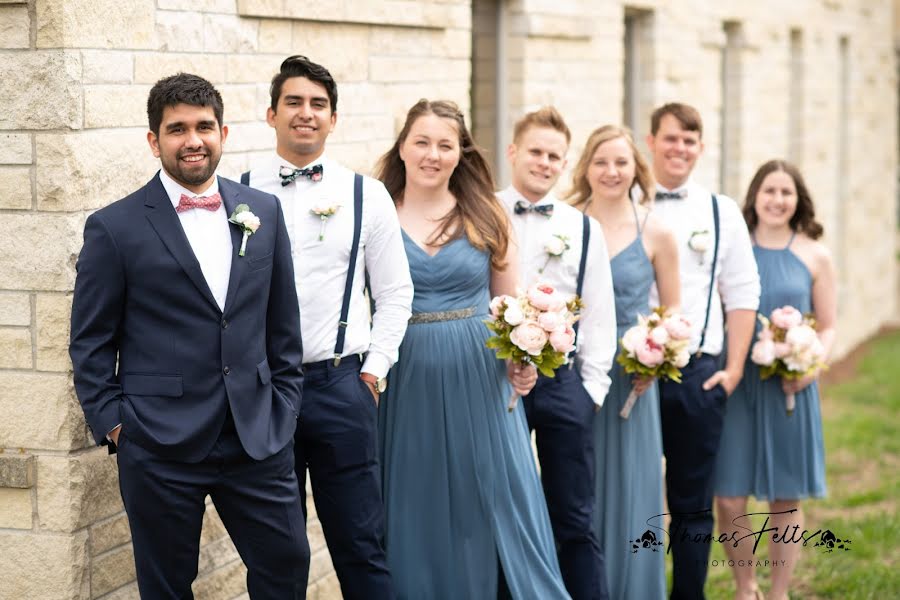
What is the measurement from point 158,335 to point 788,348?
3.60 meters

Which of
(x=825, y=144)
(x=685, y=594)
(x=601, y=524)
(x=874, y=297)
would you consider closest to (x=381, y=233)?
(x=601, y=524)

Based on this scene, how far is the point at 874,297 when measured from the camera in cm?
1978

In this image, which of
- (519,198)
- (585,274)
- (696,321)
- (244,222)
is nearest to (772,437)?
(696,321)

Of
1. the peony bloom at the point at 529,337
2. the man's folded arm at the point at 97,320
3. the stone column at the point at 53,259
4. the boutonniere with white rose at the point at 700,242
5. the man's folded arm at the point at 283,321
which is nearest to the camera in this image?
the man's folded arm at the point at 97,320

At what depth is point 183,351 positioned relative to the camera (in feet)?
13.9

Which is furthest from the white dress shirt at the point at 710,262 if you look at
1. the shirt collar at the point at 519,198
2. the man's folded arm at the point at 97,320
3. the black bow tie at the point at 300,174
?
the man's folded arm at the point at 97,320

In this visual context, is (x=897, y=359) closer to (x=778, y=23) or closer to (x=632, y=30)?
(x=778, y=23)

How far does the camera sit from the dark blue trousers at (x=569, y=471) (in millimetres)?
5793

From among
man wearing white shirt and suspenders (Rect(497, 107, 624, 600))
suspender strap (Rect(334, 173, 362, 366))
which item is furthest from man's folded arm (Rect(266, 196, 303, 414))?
man wearing white shirt and suspenders (Rect(497, 107, 624, 600))

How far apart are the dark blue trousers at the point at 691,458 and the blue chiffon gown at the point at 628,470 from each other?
231 mm

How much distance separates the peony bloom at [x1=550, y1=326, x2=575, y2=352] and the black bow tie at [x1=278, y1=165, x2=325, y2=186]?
1.12m

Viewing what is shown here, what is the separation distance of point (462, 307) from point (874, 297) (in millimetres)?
15569

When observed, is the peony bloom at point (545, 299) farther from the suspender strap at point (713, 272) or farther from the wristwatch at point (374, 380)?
the suspender strap at point (713, 272)

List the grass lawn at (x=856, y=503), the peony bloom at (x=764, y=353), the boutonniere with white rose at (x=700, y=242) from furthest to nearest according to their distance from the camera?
the grass lawn at (x=856, y=503) < the peony bloom at (x=764, y=353) < the boutonniere with white rose at (x=700, y=242)
